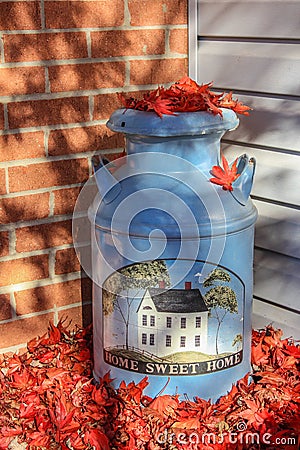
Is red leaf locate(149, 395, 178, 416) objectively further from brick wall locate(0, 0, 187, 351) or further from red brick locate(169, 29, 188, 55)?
red brick locate(169, 29, 188, 55)

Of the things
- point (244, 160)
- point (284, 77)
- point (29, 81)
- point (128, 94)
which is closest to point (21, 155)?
point (29, 81)

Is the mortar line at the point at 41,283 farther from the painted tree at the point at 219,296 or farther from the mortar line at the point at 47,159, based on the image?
the painted tree at the point at 219,296

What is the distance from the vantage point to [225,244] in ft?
8.65

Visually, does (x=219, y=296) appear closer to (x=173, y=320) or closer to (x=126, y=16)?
(x=173, y=320)

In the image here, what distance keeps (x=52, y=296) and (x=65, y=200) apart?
1.29ft

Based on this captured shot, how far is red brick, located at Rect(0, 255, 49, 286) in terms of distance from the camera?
3027 mm

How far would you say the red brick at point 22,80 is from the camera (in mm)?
2904

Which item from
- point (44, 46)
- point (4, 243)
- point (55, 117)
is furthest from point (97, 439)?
point (44, 46)

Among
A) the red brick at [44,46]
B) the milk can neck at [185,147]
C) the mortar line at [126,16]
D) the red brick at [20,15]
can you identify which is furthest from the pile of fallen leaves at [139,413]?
the mortar line at [126,16]

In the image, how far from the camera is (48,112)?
9.94 feet

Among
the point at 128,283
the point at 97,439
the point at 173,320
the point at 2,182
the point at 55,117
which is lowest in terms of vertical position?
the point at 97,439

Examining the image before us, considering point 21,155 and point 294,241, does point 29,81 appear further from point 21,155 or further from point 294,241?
point 294,241

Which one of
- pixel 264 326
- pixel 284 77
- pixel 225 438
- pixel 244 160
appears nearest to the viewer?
pixel 225 438

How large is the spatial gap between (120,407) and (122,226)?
0.63m
